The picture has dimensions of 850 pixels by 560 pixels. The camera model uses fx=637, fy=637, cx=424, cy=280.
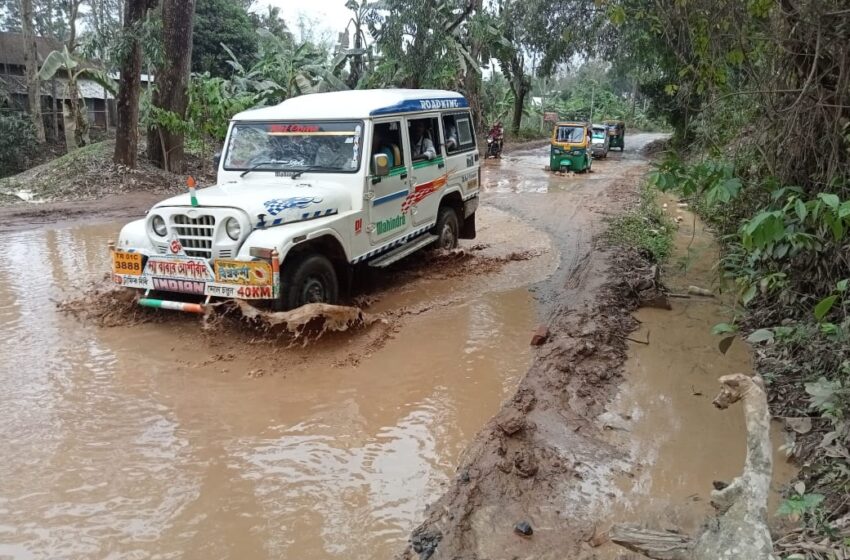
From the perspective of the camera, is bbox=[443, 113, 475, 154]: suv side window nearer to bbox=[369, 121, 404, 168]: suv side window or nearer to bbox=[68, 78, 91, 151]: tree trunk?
bbox=[369, 121, 404, 168]: suv side window

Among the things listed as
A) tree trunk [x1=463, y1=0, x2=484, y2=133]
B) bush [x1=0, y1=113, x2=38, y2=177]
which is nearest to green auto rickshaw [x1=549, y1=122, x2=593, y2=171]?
tree trunk [x1=463, y1=0, x2=484, y2=133]

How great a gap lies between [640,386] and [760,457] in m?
2.59

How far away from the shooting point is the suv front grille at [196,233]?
17.7 ft

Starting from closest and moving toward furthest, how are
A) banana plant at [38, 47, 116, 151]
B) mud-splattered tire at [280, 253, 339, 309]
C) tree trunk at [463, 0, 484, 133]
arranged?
1. mud-splattered tire at [280, 253, 339, 309]
2. banana plant at [38, 47, 116, 151]
3. tree trunk at [463, 0, 484, 133]

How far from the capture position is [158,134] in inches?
597

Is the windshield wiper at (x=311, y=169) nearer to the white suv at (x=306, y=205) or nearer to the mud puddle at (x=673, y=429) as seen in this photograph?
the white suv at (x=306, y=205)

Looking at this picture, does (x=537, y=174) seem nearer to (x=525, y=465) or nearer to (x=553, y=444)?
(x=553, y=444)

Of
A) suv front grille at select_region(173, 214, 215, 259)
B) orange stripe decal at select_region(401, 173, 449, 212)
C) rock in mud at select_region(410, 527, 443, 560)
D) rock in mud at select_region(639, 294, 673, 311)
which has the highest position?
orange stripe decal at select_region(401, 173, 449, 212)

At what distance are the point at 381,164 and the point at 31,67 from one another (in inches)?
707

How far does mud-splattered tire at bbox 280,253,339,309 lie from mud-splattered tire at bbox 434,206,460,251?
2513 mm

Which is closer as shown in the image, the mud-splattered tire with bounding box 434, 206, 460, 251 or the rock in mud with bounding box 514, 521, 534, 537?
the rock in mud with bounding box 514, 521, 534, 537

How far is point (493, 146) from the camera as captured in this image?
79.2ft

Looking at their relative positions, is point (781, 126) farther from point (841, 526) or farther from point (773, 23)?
point (841, 526)

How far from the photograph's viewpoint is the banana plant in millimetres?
15828
